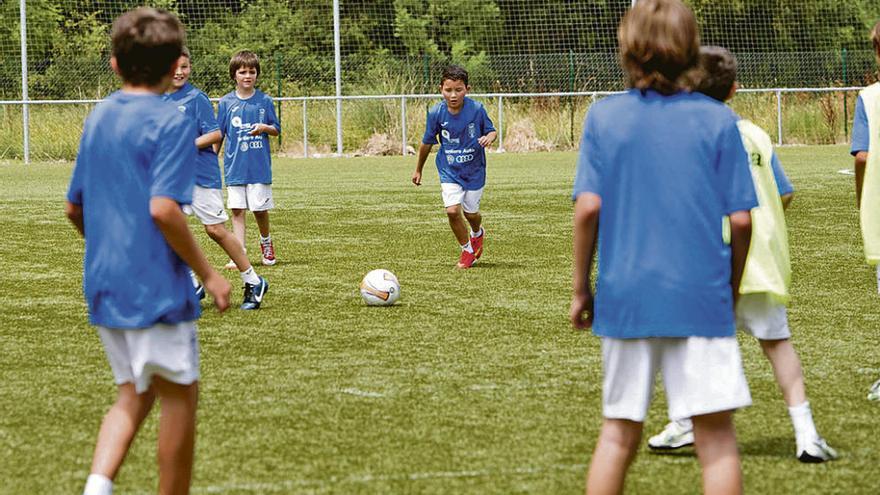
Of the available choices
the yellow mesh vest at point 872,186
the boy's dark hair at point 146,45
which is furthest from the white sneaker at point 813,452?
the boy's dark hair at point 146,45

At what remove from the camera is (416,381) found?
6246mm

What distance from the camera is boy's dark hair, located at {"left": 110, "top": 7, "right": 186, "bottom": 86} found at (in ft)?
12.3

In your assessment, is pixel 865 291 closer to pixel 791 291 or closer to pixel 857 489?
pixel 791 291

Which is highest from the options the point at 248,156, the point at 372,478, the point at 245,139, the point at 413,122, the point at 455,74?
the point at 455,74

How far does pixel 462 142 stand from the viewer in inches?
455

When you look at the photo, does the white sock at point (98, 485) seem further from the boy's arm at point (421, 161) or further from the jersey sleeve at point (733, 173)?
the boy's arm at point (421, 161)

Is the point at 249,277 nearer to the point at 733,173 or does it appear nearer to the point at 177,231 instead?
the point at 177,231

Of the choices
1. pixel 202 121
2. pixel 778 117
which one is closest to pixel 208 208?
pixel 202 121

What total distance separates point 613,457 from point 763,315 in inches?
53.4

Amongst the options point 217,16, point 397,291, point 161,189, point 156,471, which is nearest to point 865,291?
point 397,291

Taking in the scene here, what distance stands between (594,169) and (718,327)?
51 cm

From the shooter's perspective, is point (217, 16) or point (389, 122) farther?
point (217, 16)

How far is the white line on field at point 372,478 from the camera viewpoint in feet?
14.8

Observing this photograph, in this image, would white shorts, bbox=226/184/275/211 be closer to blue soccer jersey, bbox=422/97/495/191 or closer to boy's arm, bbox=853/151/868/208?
blue soccer jersey, bbox=422/97/495/191
